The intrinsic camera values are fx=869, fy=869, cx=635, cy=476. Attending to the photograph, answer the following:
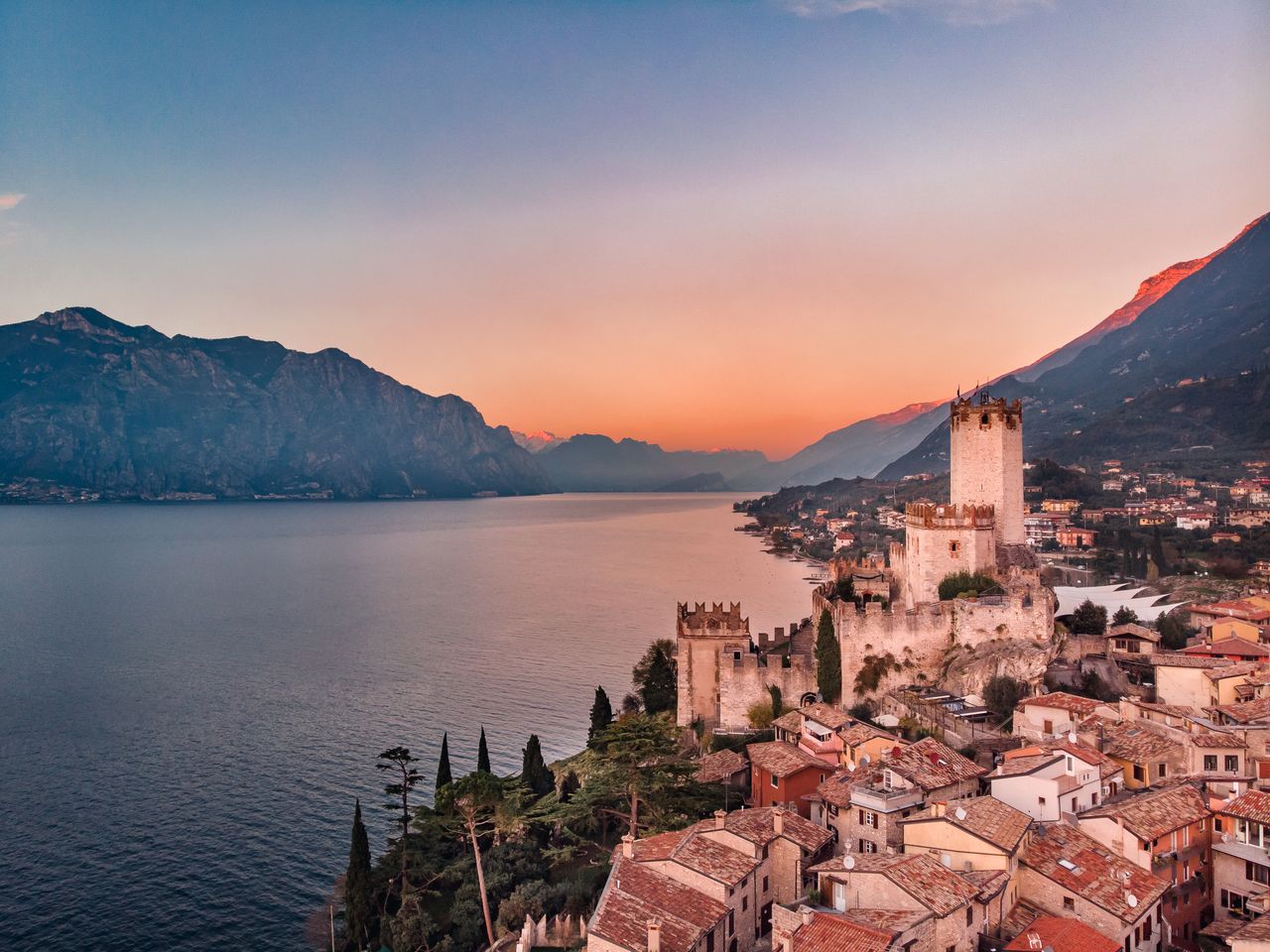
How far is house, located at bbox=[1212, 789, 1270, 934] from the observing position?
1922 centimetres

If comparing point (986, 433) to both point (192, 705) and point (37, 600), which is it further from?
point (37, 600)

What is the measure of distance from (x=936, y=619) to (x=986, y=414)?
346 inches

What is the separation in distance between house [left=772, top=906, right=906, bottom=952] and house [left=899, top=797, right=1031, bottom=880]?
330 cm

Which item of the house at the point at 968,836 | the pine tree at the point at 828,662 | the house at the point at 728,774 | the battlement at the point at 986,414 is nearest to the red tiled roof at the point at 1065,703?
the pine tree at the point at 828,662

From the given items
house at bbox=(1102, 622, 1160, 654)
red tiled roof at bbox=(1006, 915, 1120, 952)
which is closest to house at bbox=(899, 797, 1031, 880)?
red tiled roof at bbox=(1006, 915, 1120, 952)

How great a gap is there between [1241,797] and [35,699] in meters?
63.9

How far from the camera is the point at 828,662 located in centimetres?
3128

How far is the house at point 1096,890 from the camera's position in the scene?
17469 mm

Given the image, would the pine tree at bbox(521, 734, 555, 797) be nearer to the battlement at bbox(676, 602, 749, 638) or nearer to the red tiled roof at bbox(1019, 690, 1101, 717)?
the battlement at bbox(676, 602, 749, 638)

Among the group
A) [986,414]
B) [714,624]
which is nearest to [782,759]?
[714,624]

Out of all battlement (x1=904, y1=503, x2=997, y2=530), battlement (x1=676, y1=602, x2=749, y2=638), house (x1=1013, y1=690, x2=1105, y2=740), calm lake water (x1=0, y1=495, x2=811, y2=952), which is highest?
battlement (x1=904, y1=503, x2=997, y2=530)

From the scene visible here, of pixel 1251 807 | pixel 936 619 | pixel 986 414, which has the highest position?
pixel 986 414

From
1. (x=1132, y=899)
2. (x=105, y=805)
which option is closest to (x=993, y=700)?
(x=1132, y=899)

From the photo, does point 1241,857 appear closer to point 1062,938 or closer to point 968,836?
point 1062,938
